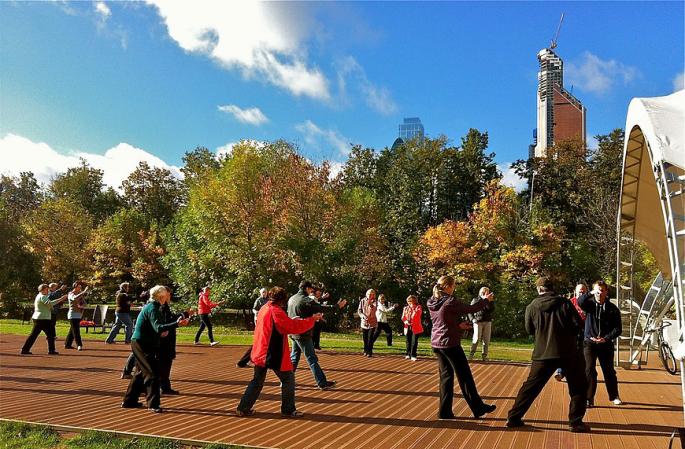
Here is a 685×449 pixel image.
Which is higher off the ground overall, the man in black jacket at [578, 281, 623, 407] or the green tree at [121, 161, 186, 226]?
the green tree at [121, 161, 186, 226]

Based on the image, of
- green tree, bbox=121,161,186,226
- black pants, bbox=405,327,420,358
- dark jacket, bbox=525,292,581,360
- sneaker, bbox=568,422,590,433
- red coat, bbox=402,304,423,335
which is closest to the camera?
dark jacket, bbox=525,292,581,360

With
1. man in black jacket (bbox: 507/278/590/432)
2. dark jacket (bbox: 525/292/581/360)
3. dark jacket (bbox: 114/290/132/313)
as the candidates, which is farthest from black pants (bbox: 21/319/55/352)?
dark jacket (bbox: 525/292/581/360)

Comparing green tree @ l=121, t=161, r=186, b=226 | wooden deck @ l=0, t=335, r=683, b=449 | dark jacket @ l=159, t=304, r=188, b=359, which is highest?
green tree @ l=121, t=161, r=186, b=226

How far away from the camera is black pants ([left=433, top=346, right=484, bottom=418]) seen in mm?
6641

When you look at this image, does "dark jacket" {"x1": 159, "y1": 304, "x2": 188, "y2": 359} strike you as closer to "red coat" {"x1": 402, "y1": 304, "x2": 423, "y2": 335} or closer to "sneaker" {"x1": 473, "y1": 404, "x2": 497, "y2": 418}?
"sneaker" {"x1": 473, "y1": 404, "x2": 497, "y2": 418}

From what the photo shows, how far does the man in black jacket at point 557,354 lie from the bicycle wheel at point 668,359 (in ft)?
23.2

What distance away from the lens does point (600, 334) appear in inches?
298

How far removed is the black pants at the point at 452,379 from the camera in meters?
6.64

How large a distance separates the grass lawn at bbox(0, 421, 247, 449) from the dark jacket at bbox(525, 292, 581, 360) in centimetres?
363

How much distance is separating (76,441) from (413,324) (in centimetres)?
868

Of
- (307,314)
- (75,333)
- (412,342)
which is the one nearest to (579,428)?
(307,314)

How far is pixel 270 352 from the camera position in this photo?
22.0 ft

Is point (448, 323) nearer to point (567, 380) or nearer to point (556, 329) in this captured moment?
point (556, 329)

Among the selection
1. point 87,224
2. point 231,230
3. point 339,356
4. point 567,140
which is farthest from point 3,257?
point 567,140
